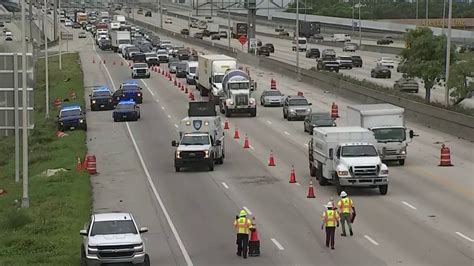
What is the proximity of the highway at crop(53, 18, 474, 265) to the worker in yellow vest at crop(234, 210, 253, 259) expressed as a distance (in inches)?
14.5

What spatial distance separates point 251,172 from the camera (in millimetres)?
40188

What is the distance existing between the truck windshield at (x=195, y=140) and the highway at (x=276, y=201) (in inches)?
46.4

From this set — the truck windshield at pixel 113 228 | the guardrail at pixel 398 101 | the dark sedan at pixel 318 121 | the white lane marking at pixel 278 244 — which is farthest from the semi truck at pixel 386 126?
the truck windshield at pixel 113 228

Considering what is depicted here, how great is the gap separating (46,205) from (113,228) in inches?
398

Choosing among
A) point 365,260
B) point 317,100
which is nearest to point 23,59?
point 365,260

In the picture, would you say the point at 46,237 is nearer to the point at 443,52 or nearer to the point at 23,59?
the point at 23,59

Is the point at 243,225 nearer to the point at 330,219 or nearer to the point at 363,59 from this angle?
the point at 330,219

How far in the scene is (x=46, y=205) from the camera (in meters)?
32.3

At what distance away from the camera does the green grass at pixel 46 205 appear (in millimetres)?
24830

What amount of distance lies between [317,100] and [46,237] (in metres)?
46.0

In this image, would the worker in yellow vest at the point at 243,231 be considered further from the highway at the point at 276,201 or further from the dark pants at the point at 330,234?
the dark pants at the point at 330,234

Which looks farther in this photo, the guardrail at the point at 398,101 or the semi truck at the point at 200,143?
the guardrail at the point at 398,101

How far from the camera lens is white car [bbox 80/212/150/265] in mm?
21906

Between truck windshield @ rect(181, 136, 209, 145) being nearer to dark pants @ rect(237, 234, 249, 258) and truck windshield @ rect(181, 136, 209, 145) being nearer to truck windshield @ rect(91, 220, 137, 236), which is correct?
dark pants @ rect(237, 234, 249, 258)
